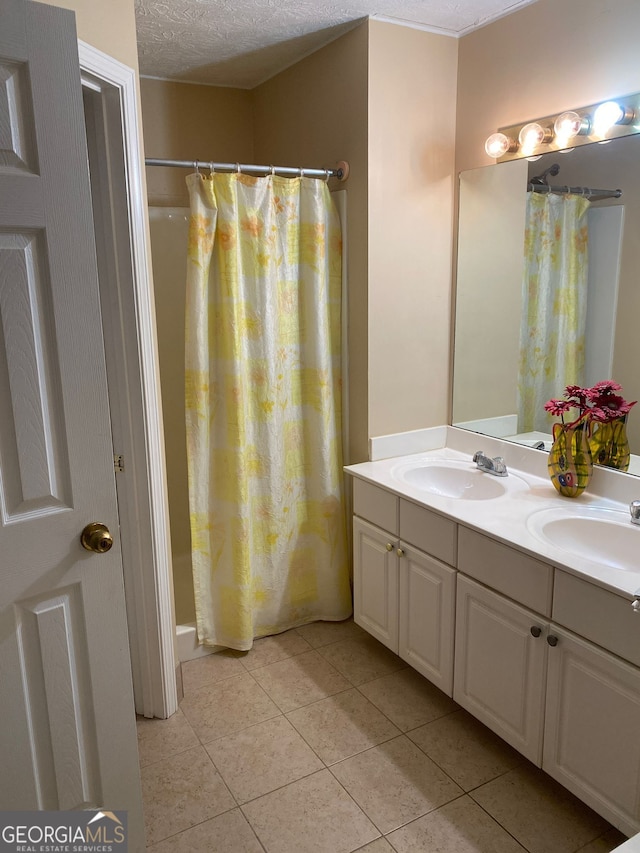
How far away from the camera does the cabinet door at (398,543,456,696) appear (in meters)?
2.15

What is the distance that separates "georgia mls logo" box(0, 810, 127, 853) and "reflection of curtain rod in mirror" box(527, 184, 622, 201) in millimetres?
2251

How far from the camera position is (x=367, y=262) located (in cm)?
250

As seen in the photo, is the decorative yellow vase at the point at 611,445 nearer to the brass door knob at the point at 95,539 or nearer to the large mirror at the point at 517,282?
the large mirror at the point at 517,282

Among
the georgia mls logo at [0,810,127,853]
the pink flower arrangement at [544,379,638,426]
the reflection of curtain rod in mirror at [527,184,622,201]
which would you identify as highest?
the reflection of curtain rod in mirror at [527,184,622,201]

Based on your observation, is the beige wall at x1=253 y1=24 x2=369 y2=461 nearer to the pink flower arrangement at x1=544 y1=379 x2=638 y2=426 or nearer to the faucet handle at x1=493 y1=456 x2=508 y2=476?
the faucet handle at x1=493 y1=456 x2=508 y2=476

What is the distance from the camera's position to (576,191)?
2.17 metres

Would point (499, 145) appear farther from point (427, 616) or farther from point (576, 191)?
point (427, 616)

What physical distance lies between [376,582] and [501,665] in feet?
2.16

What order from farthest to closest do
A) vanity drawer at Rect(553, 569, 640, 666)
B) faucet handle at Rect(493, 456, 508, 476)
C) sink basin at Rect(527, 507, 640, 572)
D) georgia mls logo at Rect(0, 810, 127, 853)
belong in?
faucet handle at Rect(493, 456, 508, 476), sink basin at Rect(527, 507, 640, 572), vanity drawer at Rect(553, 569, 640, 666), georgia mls logo at Rect(0, 810, 127, 853)

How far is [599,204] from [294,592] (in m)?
1.90

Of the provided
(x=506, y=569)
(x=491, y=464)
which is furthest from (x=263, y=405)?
(x=506, y=569)

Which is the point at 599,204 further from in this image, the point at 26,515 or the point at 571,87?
the point at 26,515

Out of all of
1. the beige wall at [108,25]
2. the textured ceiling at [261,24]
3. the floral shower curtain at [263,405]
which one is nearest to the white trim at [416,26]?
the textured ceiling at [261,24]

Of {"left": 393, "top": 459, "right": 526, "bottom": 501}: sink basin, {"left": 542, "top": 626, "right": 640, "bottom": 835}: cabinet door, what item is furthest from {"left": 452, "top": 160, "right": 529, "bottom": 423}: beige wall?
{"left": 542, "top": 626, "right": 640, "bottom": 835}: cabinet door
